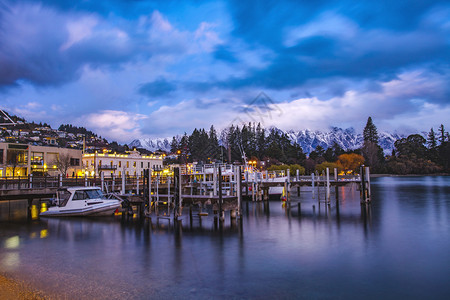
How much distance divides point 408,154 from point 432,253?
180 m

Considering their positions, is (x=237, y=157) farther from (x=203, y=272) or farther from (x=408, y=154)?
(x=203, y=272)

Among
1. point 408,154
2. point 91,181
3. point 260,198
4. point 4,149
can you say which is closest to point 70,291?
point 91,181

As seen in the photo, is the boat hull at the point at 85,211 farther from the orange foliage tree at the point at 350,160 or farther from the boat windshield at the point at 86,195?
the orange foliage tree at the point at 350,160

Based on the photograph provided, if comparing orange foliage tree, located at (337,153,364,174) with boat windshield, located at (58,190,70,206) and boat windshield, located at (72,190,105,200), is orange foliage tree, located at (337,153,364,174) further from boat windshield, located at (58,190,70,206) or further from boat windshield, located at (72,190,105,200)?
boat windshield, located at (58,190,70,206)

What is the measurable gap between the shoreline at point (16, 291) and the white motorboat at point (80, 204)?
19031mm

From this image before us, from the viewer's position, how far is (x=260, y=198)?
5341 cm

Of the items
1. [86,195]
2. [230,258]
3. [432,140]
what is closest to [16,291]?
[230,258]

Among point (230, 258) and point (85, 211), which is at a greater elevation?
point (85, 211)

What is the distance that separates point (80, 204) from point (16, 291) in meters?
21.0

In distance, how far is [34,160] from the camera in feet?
251

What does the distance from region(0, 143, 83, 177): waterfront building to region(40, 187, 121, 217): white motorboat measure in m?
36.4

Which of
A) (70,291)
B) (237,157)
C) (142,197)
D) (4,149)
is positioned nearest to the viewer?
(70,291)

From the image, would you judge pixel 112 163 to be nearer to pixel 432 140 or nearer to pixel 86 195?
pixel 86 195

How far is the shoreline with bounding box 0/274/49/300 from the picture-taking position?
1312cm
